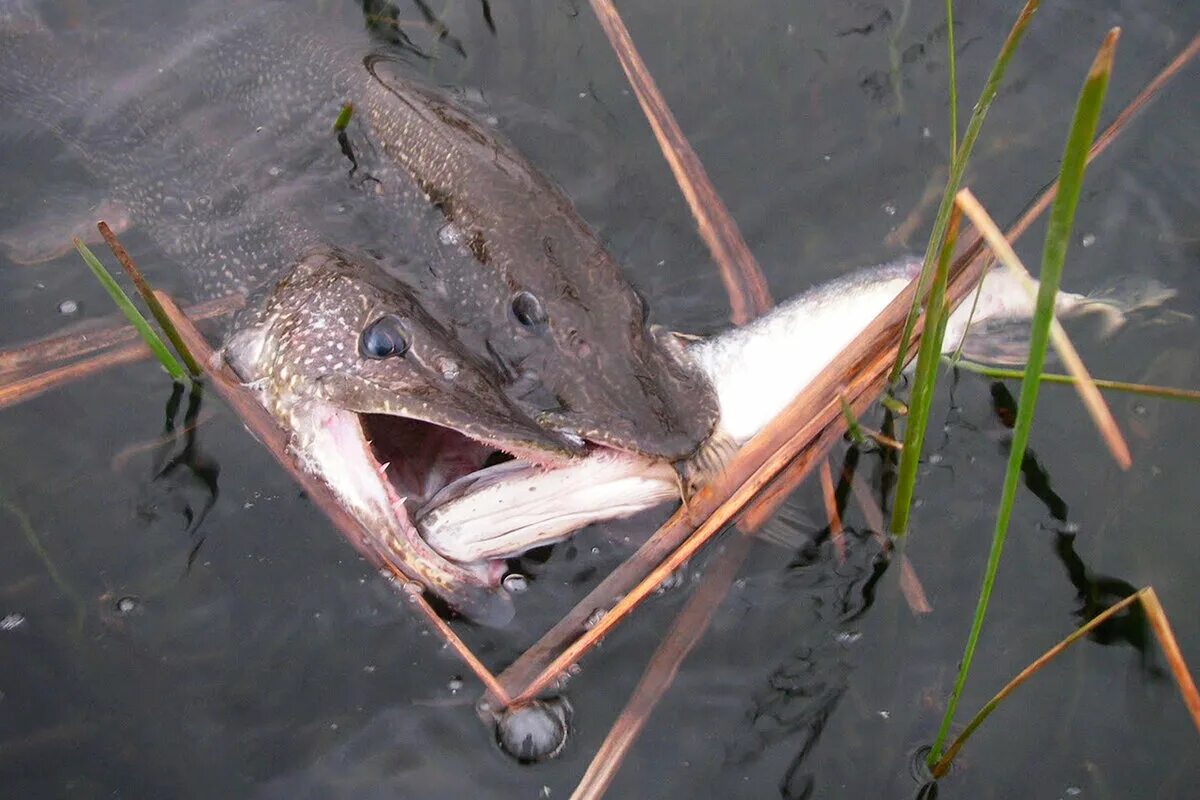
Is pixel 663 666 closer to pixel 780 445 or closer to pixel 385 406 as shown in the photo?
pixel 780 445

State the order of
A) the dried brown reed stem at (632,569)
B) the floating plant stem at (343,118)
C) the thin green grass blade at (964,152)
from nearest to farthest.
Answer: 1. the thin green grass blade at (964,152)
2. the dried brown reed stem at (632,569)
3. the floating plant stem at (343,118)

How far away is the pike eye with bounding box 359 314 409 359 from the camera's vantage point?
9.98ft

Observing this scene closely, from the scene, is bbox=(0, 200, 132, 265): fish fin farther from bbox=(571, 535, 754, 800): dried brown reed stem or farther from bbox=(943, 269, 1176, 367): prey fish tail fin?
bbox=(943, 269, 1176, 367): prey fish tail fin

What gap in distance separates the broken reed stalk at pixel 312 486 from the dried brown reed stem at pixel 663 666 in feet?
1.03

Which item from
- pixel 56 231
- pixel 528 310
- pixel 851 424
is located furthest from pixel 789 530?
pixel 56 231

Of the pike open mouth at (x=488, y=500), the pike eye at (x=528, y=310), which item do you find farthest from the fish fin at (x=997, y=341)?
the pike eye at (x=528, y=310)

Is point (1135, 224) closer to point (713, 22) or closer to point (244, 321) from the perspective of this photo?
point (713, 22)

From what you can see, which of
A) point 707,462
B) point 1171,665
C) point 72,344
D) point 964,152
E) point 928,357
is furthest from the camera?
point 72,344

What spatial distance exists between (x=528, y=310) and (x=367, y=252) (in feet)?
3.02

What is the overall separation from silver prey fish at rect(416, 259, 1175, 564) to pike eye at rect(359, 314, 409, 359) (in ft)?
1.44

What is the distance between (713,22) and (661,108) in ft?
1.77

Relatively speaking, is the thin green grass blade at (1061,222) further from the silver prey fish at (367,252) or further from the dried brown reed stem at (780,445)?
the silver prey fish at (367,252)

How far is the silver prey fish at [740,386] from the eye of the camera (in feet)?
9.34

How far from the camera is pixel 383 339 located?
120 inches
